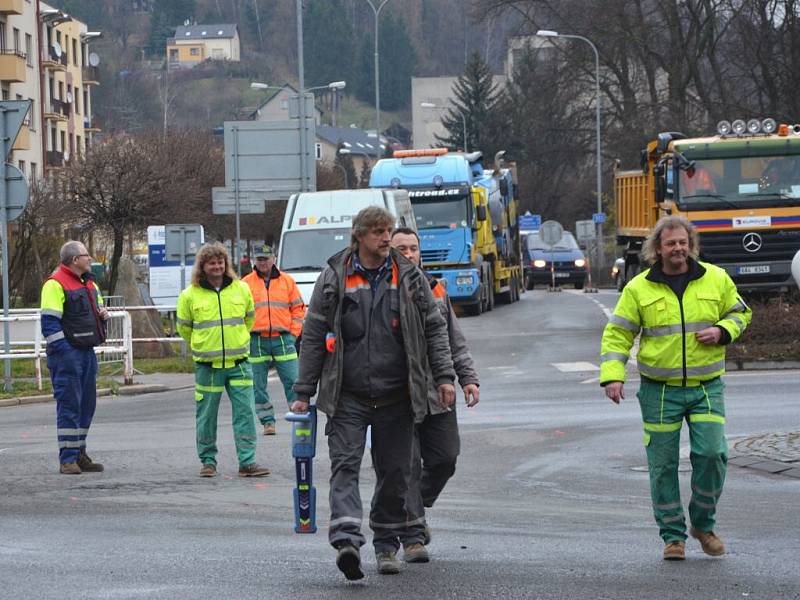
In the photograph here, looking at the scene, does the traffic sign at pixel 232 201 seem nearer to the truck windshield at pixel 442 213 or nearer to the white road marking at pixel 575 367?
the truck windshield at pixel 442 213

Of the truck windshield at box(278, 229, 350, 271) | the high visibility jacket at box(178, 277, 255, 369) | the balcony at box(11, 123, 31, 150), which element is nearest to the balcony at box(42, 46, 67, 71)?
the balcony at box(11, 123, 31, 150)

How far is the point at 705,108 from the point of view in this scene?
4919 cm

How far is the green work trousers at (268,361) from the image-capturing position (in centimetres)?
1470

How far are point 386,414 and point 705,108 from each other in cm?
4319

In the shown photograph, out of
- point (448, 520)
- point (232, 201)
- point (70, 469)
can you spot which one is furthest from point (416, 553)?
point (232, 201)

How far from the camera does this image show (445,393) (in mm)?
7664

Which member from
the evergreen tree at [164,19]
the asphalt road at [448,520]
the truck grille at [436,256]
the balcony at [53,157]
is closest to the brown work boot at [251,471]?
the asphalt road at [448,520]

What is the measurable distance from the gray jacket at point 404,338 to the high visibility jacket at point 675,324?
0.88 m

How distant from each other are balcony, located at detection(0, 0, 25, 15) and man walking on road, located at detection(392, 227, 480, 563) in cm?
6225

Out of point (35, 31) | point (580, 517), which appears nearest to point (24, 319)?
point (580, 517)

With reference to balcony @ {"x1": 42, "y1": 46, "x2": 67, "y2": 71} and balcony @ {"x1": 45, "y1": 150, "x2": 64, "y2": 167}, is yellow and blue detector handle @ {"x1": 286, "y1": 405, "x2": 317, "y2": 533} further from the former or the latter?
balcony @ {"x1": 42, "y1": 46, "x2": 67, "y2": 71}

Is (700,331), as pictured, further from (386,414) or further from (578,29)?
(578,29)

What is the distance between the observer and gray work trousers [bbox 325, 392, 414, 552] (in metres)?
7.50

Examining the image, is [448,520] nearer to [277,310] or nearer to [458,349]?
[458,349]
